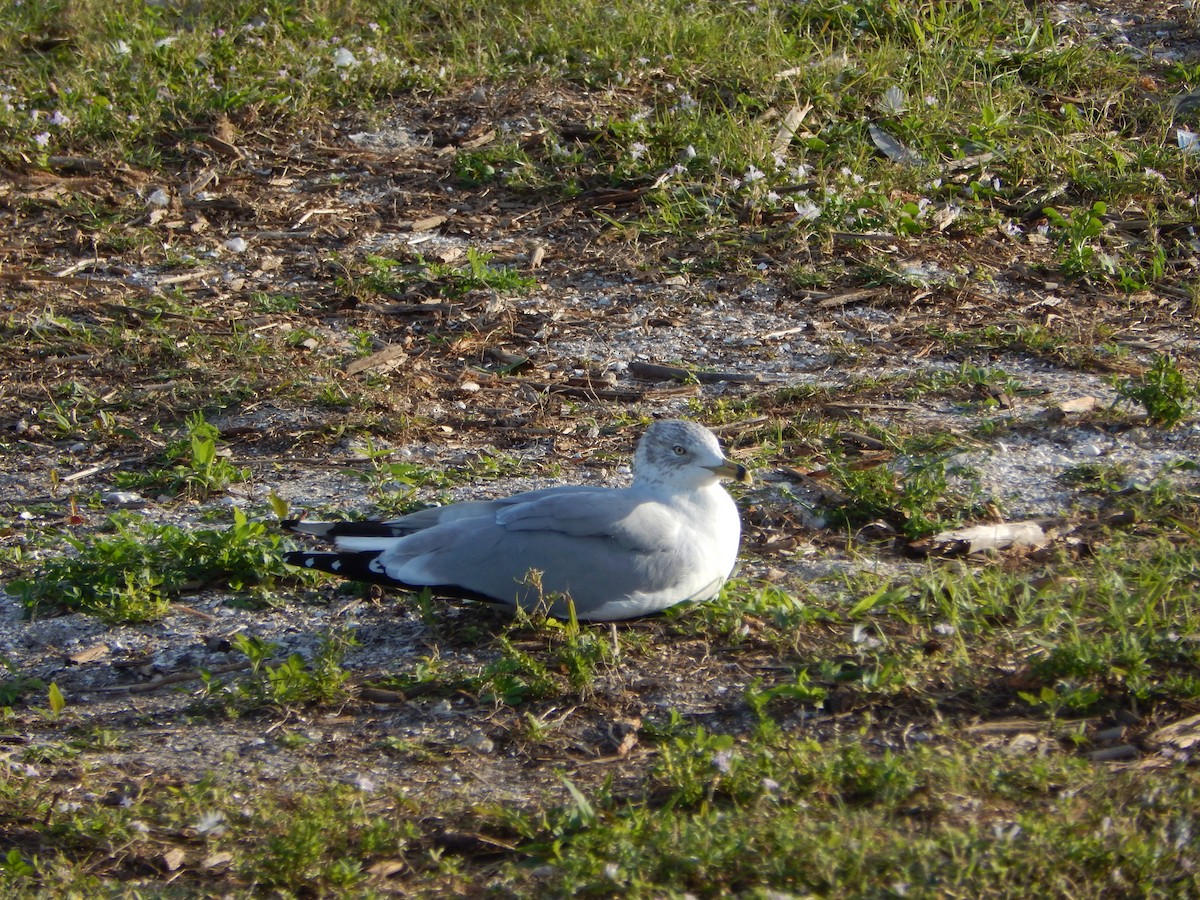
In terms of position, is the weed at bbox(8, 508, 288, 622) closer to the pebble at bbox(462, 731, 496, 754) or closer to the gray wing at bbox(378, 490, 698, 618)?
the gray wing at bbox(378, 490, 698, 618)

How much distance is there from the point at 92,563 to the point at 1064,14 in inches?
261

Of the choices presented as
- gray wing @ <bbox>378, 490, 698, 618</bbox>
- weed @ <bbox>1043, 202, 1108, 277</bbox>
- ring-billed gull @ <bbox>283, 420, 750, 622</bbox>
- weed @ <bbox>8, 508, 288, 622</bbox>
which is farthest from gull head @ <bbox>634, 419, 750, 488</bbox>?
weed @ <bbox>1043, 202, 1108, 277</bbox>

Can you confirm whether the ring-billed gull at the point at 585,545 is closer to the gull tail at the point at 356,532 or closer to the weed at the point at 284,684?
the gull tail at the point at 356,532

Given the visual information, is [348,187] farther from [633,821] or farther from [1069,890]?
[1069,890]

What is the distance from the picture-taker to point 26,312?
6031mm

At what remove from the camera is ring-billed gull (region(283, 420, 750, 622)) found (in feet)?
12.1

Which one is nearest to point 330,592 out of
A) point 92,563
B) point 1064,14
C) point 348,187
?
point 92,563

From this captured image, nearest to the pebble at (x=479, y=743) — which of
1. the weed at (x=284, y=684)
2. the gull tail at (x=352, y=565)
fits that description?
the weed at (x=284, y=684)

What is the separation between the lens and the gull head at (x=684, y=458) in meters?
3.89

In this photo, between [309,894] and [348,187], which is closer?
[309,894]

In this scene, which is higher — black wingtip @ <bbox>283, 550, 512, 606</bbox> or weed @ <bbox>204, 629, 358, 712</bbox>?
black wingtip @ <bbox>283, 550, 512, 606</bbox>

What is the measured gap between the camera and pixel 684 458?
3912 millimetres

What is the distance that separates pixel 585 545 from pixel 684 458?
419mm

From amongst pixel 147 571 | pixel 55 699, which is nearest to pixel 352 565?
pixel 147 571
